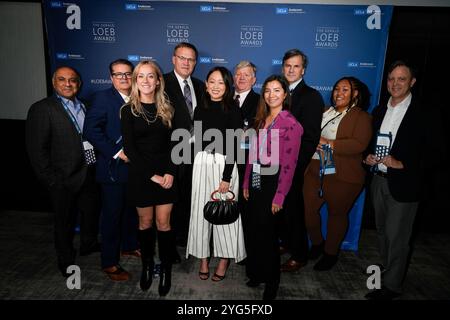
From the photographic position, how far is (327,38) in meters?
3.13

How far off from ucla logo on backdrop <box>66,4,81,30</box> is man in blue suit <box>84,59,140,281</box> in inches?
44.8

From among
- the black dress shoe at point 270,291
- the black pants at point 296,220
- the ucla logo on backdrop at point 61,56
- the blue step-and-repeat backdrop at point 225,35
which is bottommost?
the black dress shoe at point 270,291

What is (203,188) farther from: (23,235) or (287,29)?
(23,235)

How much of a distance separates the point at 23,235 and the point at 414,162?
4.17 metres

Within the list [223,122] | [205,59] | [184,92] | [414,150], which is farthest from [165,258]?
[414,150]

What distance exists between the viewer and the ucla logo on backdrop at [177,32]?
320 cm

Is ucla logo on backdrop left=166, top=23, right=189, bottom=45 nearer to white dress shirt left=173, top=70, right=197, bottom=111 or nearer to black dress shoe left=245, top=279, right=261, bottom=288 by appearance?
white dress shirt left=173, top=70, right=197, bottom=111

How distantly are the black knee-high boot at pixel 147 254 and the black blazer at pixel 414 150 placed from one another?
203 centimetres

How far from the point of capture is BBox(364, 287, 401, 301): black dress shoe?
253 cm

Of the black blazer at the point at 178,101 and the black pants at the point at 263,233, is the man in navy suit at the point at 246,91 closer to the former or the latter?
the black blazer at the point at 178,101

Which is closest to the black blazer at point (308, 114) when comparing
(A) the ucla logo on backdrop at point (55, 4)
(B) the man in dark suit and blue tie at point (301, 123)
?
(B) the man in dark suit and blue tie at point (301, 123)

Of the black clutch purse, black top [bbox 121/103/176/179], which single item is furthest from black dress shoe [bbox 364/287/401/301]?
black top [bbox 121/103/176/179]

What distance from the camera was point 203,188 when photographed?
2471 mm
